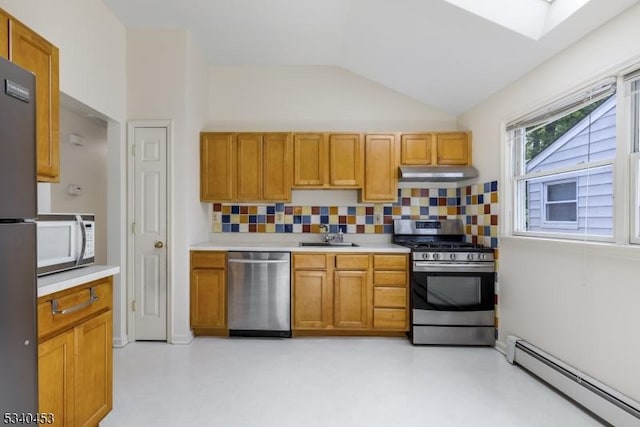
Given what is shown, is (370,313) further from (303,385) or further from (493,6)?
(493,6)

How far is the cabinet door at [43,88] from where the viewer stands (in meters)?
1.63

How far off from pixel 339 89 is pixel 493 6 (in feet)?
6.26

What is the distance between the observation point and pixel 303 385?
2408 mm

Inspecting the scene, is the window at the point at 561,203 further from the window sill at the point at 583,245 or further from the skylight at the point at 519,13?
the skylight at the point at 519,13

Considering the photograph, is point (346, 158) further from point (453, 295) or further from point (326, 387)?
point (326, 387)

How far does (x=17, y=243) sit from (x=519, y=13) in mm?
3026

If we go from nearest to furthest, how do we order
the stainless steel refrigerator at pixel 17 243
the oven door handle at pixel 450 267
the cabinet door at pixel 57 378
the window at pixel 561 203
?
the stainless steel refrigerator at pixel 17 243 → the cabinet door at pixel 57 378 → the window at pixel 561 203 → the oven door handle at pixel 450 267

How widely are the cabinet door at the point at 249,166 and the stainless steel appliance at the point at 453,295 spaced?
177 cm

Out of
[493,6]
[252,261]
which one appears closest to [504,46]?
[493,6]

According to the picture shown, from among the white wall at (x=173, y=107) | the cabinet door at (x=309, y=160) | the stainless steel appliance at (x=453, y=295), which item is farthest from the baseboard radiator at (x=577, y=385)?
the white wall at (x=173, y=107)

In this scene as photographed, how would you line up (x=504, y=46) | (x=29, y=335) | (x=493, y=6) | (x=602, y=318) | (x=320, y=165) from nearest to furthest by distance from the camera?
1. (x=29, y=335)
2. (x=602, y=318)
3. (x=493, y=6)
4. (x=504, y=46)
5. (x=320, y=165)

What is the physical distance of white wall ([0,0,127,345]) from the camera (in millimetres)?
2264

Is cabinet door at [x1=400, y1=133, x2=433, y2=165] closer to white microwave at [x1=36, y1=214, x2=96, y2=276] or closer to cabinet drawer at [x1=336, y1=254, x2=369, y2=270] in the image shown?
cabinet drawer at [x1=336, y1=254, x2=369, y2=270]

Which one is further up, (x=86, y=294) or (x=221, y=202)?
(x=221, y=202)
